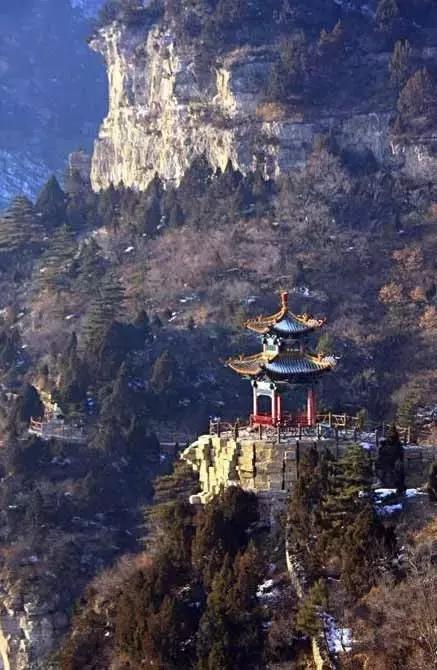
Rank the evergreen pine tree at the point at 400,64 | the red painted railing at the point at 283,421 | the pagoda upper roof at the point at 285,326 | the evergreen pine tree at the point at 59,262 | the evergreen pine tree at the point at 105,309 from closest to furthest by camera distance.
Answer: the red painted railing at the point at 283,421 < the pagoda upper roof at the point at 285,326 < the evergreen pine tree at the point at 105,309 < the evergreen pine tree at the point at 59,262 < the evergreen pine tree at the point at 400,64

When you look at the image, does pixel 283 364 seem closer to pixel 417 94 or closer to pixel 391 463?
pixel 391 463

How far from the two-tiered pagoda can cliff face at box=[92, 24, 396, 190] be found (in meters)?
40.9

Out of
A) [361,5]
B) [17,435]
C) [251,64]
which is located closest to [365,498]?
[17,435]

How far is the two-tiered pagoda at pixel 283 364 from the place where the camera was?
43531 millimetres

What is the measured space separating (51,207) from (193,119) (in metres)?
11.1

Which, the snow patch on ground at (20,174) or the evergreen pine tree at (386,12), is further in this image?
the snow patch on ground at (20,174)

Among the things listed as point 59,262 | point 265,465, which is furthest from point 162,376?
point 265,465

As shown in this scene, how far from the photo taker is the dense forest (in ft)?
116

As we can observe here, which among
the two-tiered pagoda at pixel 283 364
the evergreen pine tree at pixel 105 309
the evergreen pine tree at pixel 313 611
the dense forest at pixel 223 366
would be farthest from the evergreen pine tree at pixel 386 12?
the evergreen pine tree at pixel 313 611


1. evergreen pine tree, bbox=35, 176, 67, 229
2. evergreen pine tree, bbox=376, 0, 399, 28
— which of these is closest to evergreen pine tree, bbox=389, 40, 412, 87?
evergreen pine tree, bbox=376, 0, 399, 28

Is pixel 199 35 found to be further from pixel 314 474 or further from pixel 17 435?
pixel 314 474

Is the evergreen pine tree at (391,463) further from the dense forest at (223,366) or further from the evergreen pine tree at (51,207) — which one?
the evergreen pine tree at (51,207)

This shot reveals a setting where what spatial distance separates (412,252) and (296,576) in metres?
40.4

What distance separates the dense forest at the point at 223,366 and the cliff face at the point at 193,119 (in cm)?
104
